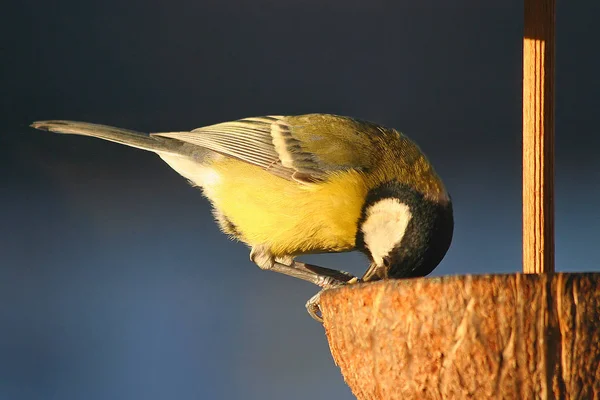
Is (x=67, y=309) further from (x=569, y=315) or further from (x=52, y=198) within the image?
(x=569, y=315)

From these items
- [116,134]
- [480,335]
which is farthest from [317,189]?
[480,335]

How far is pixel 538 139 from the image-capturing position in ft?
4.45

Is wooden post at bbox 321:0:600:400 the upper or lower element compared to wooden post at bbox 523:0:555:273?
lower

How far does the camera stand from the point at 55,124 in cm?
209

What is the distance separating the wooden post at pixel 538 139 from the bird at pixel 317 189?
38 cm

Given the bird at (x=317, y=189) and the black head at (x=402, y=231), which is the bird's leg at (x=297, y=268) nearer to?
the bird at (x=317, y=189)

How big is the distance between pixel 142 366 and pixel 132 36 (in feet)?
3.63

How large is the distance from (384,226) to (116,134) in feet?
2.46

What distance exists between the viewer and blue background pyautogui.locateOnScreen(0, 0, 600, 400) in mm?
2883

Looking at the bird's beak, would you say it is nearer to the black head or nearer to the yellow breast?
the black head

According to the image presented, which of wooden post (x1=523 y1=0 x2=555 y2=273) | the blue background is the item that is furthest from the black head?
the blue background

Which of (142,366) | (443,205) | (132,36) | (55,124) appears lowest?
(142,366)

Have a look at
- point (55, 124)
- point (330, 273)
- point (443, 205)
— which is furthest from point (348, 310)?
point (55, 124)

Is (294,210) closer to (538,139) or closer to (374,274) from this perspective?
(374,274)
